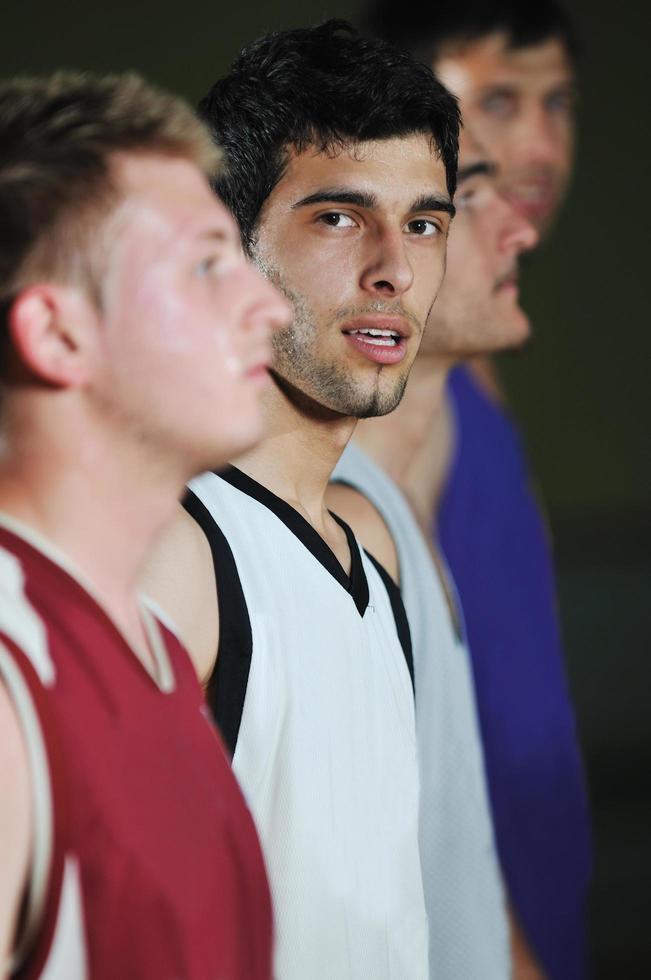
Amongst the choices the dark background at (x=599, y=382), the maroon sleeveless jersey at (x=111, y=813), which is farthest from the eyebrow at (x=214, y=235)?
the dark background at (x=599, y=382)

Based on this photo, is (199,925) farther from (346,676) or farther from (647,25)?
(647,25)

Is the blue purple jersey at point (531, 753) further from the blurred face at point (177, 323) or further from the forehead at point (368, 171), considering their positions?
the blurred face at point (177, 323)

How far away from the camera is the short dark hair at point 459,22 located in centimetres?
182

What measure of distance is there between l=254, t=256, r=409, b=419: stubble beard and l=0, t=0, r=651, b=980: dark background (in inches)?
70.0

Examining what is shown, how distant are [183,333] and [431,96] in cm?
39

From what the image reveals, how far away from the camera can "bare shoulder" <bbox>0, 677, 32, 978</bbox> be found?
1.72ft

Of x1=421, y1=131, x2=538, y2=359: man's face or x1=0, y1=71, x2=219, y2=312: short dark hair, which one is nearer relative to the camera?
x1=0, y1=71, x2=219, y2=312: short dark hair

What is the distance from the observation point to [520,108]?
1.88 meters

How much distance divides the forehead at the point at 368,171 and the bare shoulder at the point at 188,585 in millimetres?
218

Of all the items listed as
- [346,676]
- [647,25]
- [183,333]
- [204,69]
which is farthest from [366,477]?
[647,25]

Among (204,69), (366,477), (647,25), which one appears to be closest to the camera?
(366,477)

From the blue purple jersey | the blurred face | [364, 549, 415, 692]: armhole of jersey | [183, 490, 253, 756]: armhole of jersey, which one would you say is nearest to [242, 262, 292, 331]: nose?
the blurred face

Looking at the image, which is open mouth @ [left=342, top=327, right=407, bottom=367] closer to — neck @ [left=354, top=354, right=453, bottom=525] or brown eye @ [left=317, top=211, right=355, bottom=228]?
brown eye @ [left=317, top=211, right=355, bottom=228]

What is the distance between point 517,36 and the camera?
1.86 metres
